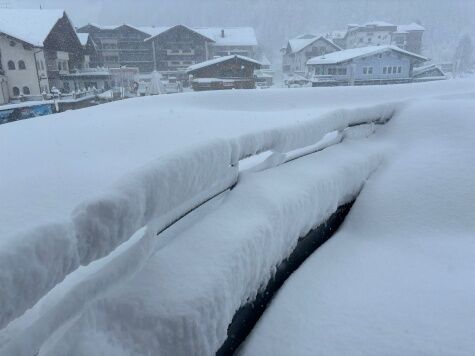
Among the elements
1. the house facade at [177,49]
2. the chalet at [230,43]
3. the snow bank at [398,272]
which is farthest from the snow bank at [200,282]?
the chalet at [230,43]

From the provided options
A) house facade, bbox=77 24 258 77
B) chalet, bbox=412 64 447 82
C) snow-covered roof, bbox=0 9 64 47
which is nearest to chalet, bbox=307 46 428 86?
chalet, bbox=412 64 447 82

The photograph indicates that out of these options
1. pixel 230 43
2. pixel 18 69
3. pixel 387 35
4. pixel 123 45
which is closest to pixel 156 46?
pixel 123 45

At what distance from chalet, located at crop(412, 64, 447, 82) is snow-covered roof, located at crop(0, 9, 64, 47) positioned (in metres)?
27.1

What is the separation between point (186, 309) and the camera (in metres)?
1.48

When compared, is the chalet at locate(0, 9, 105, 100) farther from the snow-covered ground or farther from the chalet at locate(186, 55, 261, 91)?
the snow-covered ground

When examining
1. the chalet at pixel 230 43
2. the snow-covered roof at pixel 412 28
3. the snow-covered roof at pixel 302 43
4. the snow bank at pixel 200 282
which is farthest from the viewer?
the snow-covered roof at pixel 412 28

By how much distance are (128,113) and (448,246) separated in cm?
689

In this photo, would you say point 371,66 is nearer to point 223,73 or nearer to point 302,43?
point 223,73

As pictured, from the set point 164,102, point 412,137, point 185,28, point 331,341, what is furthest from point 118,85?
point 331,341

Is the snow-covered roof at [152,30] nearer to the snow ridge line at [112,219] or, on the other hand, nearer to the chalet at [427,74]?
the chalet at [427,74]

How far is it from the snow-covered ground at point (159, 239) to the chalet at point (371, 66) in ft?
83.2

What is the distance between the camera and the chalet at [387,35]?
154ft

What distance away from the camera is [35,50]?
72.9 ft

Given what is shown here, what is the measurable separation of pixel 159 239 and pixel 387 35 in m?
55.0
